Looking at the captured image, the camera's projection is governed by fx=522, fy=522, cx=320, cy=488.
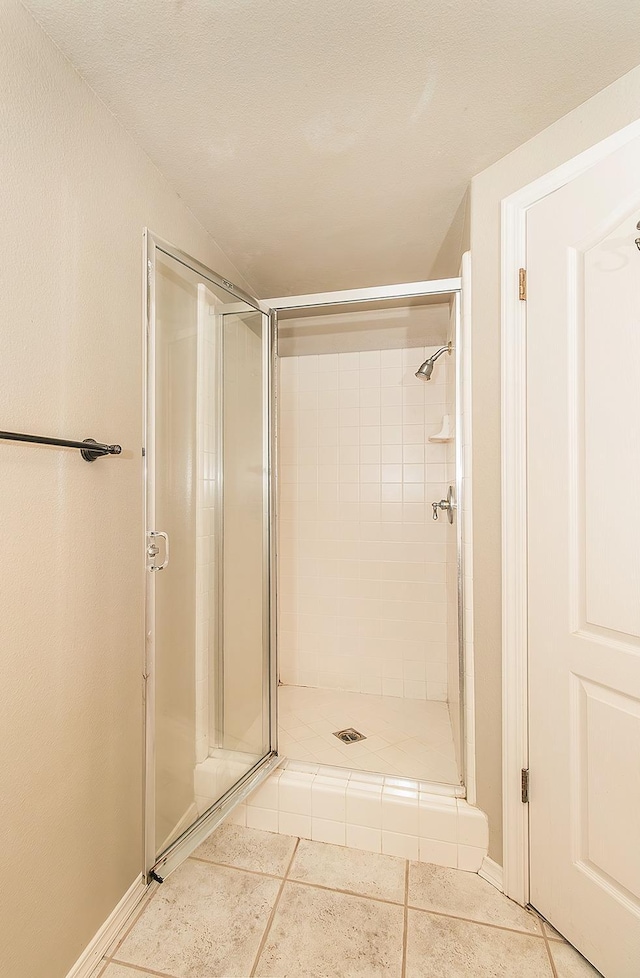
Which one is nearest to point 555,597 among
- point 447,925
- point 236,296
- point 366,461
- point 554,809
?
→ point 554,809

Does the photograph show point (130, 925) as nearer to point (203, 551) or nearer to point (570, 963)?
point (203, 551)

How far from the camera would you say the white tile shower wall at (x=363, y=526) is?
292 cm

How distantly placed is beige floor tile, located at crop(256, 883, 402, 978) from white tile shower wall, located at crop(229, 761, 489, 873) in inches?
9.2

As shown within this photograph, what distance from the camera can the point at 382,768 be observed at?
1.97m

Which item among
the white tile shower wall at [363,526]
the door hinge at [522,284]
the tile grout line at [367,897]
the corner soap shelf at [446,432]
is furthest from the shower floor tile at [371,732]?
the door hinge at [522,284]

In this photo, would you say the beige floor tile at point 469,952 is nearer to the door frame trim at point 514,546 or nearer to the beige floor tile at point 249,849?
the door frame trim at point 514,546

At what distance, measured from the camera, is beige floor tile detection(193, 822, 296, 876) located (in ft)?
5.57

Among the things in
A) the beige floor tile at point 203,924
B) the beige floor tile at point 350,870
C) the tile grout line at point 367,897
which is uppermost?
the beige floor tile at point 203,924

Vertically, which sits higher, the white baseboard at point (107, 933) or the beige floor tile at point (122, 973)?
the white baseboard at point (107, 933)

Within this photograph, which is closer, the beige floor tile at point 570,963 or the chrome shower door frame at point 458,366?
the beige floor tile at point 570,963

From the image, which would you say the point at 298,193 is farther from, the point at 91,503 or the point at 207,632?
the point at 207,632

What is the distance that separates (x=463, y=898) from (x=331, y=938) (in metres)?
0.42

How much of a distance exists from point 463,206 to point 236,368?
0.98 metres

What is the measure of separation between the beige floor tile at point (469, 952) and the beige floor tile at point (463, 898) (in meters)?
0.03
